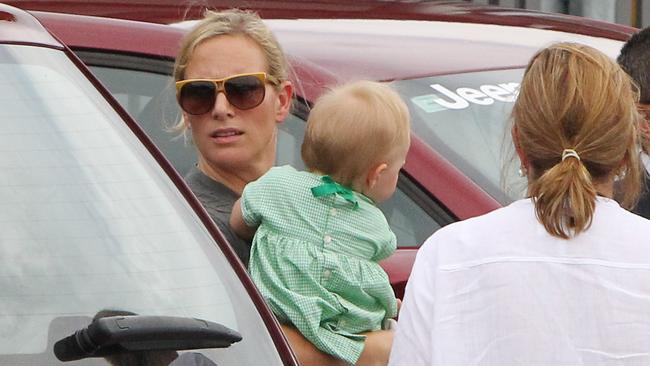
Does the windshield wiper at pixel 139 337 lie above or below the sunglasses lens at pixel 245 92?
above

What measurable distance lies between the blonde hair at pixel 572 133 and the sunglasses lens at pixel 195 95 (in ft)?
2.97

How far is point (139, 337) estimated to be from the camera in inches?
115

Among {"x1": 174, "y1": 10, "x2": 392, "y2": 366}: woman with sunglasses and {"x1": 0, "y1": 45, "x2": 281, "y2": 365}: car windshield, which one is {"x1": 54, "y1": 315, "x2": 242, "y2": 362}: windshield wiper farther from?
{"x1": 174, "y1": 10, "x2": 392, "y2": 366}: woman with sunglasses

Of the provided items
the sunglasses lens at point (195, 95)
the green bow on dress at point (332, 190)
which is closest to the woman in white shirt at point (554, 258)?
the green bow on dress at point (332, 190)

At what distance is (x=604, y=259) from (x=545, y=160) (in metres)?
0.20

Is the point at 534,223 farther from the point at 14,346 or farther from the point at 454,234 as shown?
the point at 14,346

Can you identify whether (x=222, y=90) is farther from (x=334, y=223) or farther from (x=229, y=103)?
(x=334, y=223)

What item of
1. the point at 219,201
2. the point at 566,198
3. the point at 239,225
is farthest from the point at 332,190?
the point at 566,198

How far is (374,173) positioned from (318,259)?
22cm

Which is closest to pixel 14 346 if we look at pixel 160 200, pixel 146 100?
pixel 160 200

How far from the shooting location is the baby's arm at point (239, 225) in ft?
12.8

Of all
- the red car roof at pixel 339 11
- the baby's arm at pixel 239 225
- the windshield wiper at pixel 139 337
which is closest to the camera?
the windshield wiper at pixel 139 337

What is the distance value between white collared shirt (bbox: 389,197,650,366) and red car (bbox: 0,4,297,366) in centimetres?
31

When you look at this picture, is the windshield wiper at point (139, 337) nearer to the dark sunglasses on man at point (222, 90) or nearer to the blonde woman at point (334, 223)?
the blonde woman at point (334, 223)
